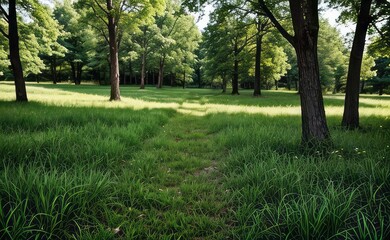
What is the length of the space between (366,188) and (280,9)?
67.1 feet

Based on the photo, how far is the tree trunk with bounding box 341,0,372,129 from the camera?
8016 millimetres

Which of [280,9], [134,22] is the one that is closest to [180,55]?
[280,9]

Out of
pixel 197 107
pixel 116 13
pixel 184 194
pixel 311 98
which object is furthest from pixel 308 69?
pixel 116 13

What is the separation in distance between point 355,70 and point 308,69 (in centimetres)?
431

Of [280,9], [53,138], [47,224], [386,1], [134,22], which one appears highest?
[280,9]

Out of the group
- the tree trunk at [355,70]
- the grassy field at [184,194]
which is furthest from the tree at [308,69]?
the tree trunk at [355,70]

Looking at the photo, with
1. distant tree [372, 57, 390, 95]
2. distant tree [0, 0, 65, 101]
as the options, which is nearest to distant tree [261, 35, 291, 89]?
distant tree [372, 57, 390, 95]

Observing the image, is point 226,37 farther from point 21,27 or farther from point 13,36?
point 13,36

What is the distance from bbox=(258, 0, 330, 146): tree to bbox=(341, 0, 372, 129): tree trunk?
11.7 ft

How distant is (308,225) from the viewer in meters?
2.38

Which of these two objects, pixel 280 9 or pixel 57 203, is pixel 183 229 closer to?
pixel 57 203

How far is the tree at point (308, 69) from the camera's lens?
512 cm

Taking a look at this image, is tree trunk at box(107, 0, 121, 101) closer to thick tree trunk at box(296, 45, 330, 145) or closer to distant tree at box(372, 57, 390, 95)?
thick tree trunk at box(296, 45, 330, 145)

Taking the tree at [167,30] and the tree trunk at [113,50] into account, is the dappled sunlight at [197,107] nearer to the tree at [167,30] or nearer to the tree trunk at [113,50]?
the tree trunk at [113,50]
